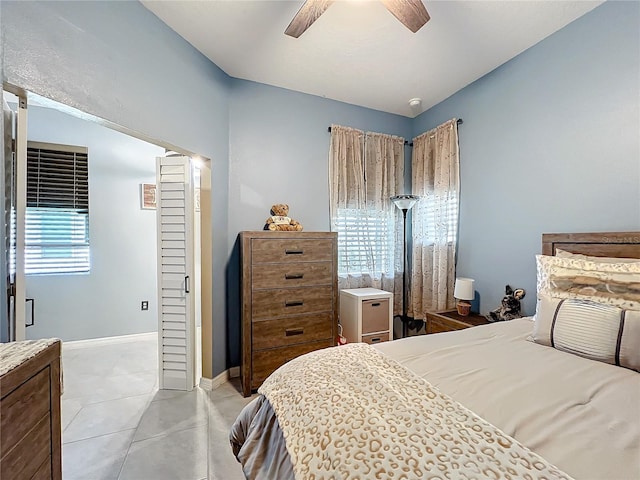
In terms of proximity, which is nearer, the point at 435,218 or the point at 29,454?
the point at 29,454

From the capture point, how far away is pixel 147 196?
12.2 ft

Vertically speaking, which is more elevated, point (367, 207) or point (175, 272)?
point (367, 207)

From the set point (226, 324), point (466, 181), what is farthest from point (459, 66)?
point (226, 324)

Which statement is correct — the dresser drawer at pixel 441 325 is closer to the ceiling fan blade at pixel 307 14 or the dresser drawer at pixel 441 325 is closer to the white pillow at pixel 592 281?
the white pillow at pixel 592 281

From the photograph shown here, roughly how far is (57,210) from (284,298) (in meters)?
3.08

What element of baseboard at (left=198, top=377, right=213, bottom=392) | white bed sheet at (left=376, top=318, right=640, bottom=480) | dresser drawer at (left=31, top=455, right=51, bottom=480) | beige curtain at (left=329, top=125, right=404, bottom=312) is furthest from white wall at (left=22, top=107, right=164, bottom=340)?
white bed sheet at (left=376, top=318, right=640, bottom=480)

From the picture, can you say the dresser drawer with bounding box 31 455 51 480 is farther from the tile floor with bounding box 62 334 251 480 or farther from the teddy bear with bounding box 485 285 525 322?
the teddy bear with bounding box 485 285 525 322

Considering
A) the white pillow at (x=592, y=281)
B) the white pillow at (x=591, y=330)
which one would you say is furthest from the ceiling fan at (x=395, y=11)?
the white pillow at (x=591, y=330)

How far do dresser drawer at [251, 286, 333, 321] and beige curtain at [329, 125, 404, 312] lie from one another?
0.62 m

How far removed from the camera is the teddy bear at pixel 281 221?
105 inches

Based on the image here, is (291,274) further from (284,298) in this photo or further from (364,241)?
(364,241)

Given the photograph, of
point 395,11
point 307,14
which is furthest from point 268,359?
point 395,11

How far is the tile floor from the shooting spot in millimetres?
1592

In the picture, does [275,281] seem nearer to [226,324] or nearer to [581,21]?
[226,324]
